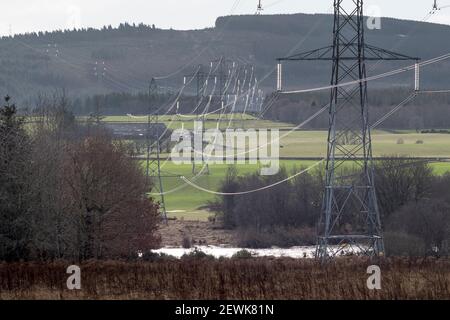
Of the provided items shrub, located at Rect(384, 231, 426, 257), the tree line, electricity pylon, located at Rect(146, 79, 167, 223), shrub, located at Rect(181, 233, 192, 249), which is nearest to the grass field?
electricity pylon, located at Rect(146, 79, 167, 223)

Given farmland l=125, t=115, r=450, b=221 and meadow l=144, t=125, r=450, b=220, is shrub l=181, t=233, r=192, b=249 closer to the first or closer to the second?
meadow l=144, t=125, r=450, b=220

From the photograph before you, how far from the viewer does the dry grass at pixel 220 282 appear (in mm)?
20656

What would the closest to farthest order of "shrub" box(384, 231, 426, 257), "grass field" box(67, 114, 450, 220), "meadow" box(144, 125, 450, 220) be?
"shrub" box(384, 231, 426, 257), "meadow" box(144, 125, 450, 220), "grass field" box(67, 114, 450, 220)

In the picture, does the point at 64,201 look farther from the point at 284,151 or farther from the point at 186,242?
the point at 284,151

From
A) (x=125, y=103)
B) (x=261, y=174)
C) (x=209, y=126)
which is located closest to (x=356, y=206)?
(x=261, y=174)

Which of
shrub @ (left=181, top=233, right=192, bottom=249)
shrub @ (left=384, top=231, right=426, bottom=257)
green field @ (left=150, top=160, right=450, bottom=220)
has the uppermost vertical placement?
green field @ (left=150, top=160, right=450, bottom=220)

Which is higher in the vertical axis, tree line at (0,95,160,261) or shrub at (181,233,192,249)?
tree line at (0,95,160,261)

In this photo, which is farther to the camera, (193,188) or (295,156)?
(295,156)

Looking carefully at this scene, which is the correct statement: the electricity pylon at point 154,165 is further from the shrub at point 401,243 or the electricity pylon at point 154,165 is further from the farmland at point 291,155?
the shrub at point 401,243

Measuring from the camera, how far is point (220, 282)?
2231 cm

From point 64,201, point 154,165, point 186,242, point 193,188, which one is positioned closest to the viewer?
point 64,201

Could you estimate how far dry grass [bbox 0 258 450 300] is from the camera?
20.7 metres

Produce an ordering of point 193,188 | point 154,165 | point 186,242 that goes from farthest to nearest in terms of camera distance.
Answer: point 154,165 < point 193,188 < point 186,242

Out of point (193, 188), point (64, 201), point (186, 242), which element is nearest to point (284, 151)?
point (193, 188)
